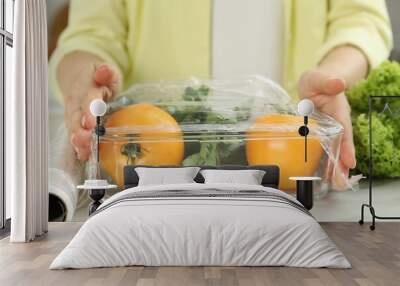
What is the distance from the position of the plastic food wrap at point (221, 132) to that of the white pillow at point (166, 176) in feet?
1.46

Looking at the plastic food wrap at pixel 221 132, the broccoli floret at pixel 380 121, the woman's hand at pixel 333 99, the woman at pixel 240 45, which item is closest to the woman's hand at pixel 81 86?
the woman at pixel 240 45

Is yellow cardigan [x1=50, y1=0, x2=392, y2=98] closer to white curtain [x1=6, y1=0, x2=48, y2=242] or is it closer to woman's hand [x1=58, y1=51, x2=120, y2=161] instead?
woman's hand [x1=58, y1=51, x2=120, y2=161]

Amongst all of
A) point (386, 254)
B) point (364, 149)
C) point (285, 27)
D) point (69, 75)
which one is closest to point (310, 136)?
point (364, 149)

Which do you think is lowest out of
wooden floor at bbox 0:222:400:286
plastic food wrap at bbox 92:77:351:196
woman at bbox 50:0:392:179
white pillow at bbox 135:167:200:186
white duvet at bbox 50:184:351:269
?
wooden floor at bbox 0:222:400:286

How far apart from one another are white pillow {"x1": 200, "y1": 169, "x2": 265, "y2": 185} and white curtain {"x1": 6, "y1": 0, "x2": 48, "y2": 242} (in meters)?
1.57

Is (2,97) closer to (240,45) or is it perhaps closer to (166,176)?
(166,176)

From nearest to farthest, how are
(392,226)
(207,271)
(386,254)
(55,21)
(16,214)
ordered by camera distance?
(207,271), (386,254), (16,214), (392,226), (55,21)

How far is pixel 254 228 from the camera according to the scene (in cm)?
451

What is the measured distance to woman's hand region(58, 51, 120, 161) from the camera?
7.32m

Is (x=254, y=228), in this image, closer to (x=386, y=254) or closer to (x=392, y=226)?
(x=386, y=254)

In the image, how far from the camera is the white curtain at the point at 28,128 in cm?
580

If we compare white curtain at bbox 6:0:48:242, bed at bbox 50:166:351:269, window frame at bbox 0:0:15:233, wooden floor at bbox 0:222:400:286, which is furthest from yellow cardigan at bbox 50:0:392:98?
bed at bbox 50:166:351:269

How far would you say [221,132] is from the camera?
7125mm

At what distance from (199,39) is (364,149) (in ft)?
6.91
